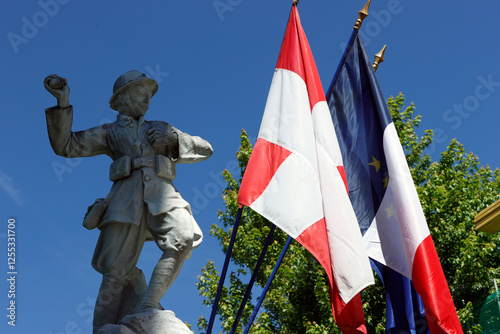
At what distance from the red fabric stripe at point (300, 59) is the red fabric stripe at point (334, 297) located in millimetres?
1577

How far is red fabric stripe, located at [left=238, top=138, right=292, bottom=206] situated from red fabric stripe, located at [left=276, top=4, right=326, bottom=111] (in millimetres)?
772

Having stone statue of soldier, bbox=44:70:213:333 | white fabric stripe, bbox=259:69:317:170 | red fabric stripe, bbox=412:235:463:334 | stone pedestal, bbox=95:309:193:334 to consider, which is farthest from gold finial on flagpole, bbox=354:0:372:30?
stone pedestal, bbox=95:309:193:334

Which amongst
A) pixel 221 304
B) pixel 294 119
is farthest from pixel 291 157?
pixel 221 304

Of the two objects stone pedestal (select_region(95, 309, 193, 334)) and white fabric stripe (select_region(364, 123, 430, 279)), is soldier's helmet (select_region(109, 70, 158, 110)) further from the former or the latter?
white fabric stripe (select_region(364, 123, 430, 279))

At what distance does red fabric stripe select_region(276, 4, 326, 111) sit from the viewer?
6.99 metres

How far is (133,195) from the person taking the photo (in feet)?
18.1

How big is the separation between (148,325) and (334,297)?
1763mm

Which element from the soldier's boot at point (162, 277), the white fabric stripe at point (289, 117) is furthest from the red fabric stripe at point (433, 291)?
the soldier's boot at point (162, 277)

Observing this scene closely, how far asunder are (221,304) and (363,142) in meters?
8.93

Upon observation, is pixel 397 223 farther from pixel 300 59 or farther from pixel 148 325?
pixel 148 325

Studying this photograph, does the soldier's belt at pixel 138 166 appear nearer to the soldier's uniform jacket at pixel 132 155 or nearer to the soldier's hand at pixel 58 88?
the soldier's uniform jacket at pixel 132 155

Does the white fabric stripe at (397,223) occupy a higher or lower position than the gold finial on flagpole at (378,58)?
lower

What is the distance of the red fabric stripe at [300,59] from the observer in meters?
6.99

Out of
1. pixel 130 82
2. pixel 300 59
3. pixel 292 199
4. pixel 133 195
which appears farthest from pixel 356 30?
pixel 133 195
